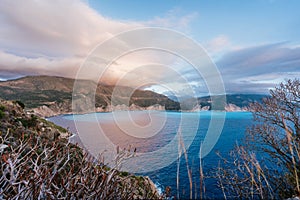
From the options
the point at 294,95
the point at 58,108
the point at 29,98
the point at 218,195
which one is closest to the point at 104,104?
the point at 58,108

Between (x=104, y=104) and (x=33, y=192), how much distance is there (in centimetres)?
12966

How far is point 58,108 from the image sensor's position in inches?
5541

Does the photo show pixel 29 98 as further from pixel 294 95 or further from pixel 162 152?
pixel 294 95

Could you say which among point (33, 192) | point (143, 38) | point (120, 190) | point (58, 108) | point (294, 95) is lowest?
point (58, 108)

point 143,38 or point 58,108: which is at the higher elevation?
point 143,38

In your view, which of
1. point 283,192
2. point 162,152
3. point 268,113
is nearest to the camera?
point 283,192

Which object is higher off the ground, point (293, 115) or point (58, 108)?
point (293, 115)

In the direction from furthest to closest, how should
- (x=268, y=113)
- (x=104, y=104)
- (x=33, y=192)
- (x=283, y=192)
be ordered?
1. (x=104, y=104)
2. (x=268, y=113)
3. (x=283, y=192)
4. (x=33, y=192)

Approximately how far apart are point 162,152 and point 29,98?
13913 centimetres

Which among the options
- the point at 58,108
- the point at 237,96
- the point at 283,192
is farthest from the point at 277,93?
the point at 58,108

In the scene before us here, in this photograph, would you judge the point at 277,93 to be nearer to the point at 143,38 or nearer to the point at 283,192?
the point at 283,192

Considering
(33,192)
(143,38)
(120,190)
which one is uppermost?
(143,38)

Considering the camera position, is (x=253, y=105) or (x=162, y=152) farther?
(x=162, y=152)

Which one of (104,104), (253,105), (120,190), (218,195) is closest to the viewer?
(120,190)
